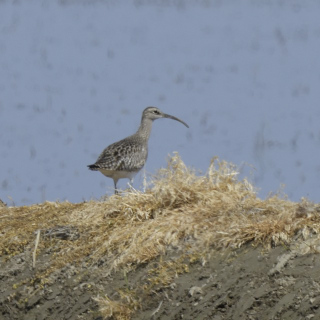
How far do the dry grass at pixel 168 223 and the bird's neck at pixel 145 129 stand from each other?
6864mm

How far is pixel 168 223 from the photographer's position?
32.9 ft

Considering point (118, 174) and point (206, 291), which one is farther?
point (118, 174)

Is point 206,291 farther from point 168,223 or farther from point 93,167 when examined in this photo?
point 93,167

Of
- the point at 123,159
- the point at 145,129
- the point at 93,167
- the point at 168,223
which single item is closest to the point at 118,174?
the point at 123,159

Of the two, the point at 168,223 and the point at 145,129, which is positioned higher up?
the point at 145,129

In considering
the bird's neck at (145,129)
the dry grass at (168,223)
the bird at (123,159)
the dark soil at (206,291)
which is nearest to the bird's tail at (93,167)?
the bird at (123,159)

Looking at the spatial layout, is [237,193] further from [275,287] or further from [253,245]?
[275,287]

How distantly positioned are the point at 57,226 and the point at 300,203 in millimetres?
2891

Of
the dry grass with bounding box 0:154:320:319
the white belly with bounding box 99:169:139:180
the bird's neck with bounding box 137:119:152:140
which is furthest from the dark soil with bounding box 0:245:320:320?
the bird's neck with bounding box 137:119:152:140

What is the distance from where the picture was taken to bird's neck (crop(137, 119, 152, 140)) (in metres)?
18.5

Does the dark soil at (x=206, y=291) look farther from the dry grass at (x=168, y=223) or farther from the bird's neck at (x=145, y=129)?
the bird's neck at (x=145, y=129)

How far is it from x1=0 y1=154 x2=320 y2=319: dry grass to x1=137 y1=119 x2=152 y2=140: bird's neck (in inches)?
270

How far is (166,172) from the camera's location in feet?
35.3

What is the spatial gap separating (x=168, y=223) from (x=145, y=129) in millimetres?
8795
